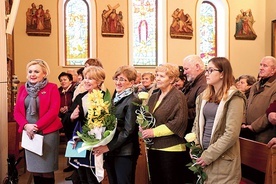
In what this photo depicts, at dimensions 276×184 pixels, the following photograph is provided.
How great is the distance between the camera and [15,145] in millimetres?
5055

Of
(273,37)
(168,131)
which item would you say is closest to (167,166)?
(168,131)

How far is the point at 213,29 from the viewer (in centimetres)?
1260

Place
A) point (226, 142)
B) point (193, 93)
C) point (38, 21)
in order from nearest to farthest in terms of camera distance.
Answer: point (226, 142)
point (193, 93)
point (38, 21)

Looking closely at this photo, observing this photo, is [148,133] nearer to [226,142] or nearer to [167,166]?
[167,166]

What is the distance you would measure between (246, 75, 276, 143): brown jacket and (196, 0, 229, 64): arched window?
812cm

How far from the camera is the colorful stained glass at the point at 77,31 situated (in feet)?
36.2

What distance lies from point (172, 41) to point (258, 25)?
10.7ft

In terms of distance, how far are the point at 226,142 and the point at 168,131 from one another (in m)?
0.70

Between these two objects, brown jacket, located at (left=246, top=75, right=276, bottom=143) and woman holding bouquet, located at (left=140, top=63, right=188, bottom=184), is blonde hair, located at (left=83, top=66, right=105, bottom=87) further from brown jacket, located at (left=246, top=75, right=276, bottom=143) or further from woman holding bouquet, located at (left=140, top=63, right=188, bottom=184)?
brown jacket, located at (left=246, top=75, right=276, bottom=143)

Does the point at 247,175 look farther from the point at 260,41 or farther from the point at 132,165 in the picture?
the point at 260,41

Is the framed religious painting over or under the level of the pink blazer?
over

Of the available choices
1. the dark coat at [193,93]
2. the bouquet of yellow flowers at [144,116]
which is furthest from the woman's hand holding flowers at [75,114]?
the dark coat at [193,93]

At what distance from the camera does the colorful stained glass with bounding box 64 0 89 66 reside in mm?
11031

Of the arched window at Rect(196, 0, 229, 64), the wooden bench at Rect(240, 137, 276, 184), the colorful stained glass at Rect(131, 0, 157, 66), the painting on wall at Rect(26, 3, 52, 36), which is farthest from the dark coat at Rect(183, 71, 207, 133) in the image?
the arched window at Rect(196, 0, 229, 64)
